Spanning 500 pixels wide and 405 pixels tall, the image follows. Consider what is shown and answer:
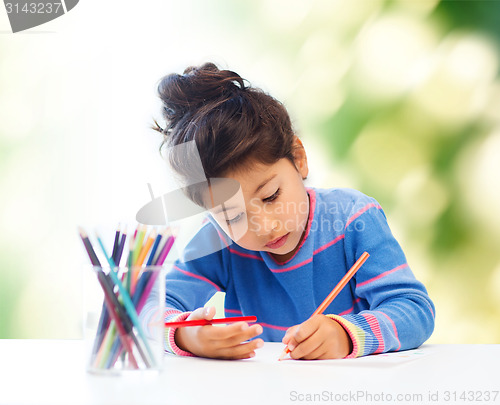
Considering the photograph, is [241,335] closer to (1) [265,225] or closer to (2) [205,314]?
(2) [205,314]

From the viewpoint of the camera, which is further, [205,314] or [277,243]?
[277,243]

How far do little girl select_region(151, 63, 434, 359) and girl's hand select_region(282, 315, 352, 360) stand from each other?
3 centimetres

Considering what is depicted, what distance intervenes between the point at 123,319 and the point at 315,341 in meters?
0.18

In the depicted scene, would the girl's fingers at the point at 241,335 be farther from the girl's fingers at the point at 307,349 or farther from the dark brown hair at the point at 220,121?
the dark brown hair at the point at 220,121

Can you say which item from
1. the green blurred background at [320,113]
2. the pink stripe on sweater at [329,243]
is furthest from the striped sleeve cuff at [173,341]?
the green blurred background at [320,113]

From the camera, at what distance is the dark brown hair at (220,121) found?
0.74m

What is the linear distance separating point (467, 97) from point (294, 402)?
1443 mm

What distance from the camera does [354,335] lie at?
551 mm

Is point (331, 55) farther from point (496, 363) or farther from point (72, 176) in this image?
point (496, 363)

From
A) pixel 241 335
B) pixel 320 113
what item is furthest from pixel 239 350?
pixel 320 113

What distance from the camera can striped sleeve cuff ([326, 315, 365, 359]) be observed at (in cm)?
55

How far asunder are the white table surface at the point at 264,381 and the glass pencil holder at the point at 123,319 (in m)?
0.01

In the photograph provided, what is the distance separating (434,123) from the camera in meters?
1.62

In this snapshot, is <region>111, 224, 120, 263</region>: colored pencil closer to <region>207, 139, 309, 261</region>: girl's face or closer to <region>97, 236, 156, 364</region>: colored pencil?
<region>97, 236, 156, 364</region>: colored pencil
